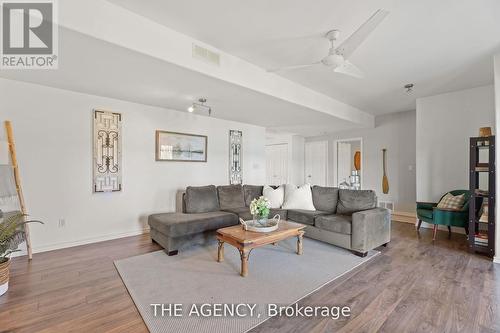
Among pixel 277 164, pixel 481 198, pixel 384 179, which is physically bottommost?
pixel 481 198

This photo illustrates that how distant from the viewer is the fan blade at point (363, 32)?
1.73m

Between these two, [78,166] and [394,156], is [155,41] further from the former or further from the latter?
[394,156]

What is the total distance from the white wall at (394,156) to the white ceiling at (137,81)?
240 centimetres

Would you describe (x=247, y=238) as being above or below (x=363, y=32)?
below

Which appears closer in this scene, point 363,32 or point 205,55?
point 363,32

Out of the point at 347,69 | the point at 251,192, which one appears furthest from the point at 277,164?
the point at 347,69

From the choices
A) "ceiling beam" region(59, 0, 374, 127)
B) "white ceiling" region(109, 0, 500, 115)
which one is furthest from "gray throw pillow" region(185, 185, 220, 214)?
"white ceiling" region(109, 0, 500, 115)

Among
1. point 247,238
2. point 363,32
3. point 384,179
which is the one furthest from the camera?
point 384,179

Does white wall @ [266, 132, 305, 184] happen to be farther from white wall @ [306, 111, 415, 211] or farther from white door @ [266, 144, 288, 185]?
white wall @ [306, 111, 415, 211]

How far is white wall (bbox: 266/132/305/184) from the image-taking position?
804 centimetres

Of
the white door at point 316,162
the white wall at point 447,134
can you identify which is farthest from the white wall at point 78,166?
the white wall at point 447,134

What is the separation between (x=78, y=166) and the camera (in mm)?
3572

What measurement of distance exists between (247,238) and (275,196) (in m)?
1.88

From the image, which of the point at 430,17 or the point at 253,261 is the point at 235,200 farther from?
the point at 430,17
